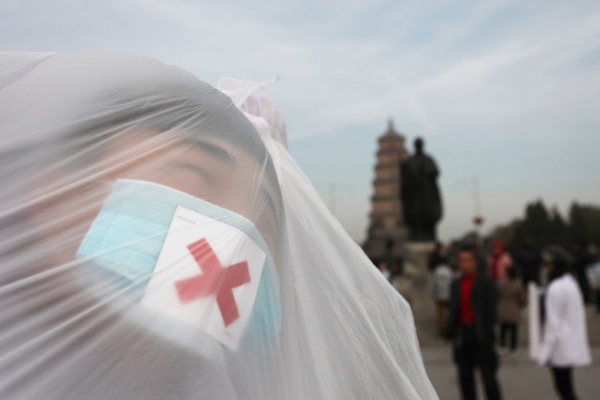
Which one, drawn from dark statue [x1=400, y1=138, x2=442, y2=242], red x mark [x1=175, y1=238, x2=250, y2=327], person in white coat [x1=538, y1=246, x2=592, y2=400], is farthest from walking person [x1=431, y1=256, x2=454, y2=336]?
red x mark [x1=175, y1=238, x2=250, y2=327]

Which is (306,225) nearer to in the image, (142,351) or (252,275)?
(252,275)

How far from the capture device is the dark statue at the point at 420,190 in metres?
16.0

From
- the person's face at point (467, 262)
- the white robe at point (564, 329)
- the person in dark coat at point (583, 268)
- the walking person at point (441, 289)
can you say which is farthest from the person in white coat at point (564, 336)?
the person in dark coat at point (583, 268)

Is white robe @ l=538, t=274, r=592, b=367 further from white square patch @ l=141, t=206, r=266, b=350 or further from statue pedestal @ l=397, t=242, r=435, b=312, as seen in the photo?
statue pedestal @ l=397, t=242, r=435, b=312

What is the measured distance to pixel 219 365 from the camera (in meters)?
0.99

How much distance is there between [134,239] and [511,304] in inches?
389

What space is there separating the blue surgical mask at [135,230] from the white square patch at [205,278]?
11 millimetres

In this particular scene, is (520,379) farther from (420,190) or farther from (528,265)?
(420,190)

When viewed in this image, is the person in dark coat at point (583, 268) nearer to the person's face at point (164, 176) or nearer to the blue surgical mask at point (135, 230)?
the person's face at point (164, 176)

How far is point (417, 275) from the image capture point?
14547 mm

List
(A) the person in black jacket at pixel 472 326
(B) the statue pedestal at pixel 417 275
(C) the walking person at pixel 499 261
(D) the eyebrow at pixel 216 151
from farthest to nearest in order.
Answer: (B) the statue pedestal at pixel 417 275 < (C) the walking person at pixel 499 261 < (A) the person in black jacket at pixel 472 326 < (D) the eyebrow at pixel 216 151

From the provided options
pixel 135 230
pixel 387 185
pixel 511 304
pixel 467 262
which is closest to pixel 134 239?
pixel 135 230

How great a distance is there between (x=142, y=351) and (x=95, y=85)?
15.1 inches

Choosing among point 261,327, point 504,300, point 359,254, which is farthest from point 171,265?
point 504,300
